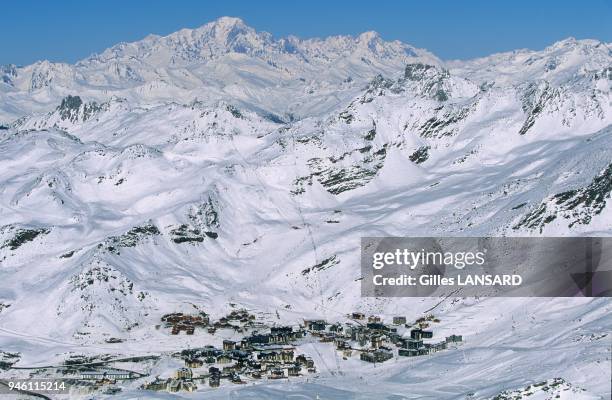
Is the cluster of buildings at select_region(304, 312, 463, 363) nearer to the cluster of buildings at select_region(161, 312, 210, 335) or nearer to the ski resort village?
the ski resort village

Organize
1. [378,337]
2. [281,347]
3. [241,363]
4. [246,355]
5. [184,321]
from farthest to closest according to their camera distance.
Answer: [184,321] < [378,337] < [281,347] < [246,355] < [241,363]

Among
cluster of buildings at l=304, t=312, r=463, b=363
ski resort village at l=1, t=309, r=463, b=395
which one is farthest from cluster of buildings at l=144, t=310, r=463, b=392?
ski resort village at l=1, t=309, r=463, b=395

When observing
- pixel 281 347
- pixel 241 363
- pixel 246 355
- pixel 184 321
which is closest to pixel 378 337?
pixel 281 347

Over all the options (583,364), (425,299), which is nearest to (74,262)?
(425,299)

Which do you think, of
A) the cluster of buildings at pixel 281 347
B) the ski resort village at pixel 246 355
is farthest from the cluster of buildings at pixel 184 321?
the ski resort village at pixel 246 355

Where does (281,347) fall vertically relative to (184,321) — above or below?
below

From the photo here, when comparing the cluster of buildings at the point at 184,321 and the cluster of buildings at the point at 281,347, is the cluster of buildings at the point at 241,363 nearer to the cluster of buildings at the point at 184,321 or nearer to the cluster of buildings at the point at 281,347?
the cluster of buildings at the point at 281,347

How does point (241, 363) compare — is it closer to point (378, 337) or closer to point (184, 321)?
point (378, 337)

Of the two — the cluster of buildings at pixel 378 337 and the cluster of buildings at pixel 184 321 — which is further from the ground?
the cluster of buildings at pixel 184 321
